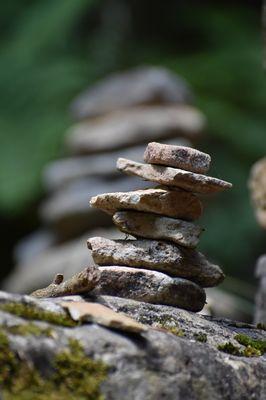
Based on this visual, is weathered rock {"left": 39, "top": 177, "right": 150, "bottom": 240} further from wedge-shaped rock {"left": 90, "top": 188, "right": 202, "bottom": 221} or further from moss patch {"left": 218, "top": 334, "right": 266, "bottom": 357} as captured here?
moss patch {"left": 218, "top": 334, "right": 266, "bottom": 357}

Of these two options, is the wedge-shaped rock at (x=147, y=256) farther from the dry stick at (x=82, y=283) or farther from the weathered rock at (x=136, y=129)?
the weathered rock at (x=136, y=129)

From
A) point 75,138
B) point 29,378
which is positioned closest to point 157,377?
point 29,378

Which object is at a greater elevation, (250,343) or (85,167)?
(85,167)

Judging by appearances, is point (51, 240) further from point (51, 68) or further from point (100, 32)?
point (100, 32)

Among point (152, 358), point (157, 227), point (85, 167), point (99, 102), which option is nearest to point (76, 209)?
point (85, 167)

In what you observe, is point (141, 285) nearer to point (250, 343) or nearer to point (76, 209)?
point (250, 343)

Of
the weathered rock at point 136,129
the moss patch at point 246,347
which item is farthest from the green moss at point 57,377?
the weathered rock at point 136,129

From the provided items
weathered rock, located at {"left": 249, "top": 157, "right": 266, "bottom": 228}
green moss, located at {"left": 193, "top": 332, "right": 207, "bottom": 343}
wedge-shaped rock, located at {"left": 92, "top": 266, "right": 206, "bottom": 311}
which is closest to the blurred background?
weathered rock, located at {"left": 249, "top": 157, "right": 266, "bottom": 228}
